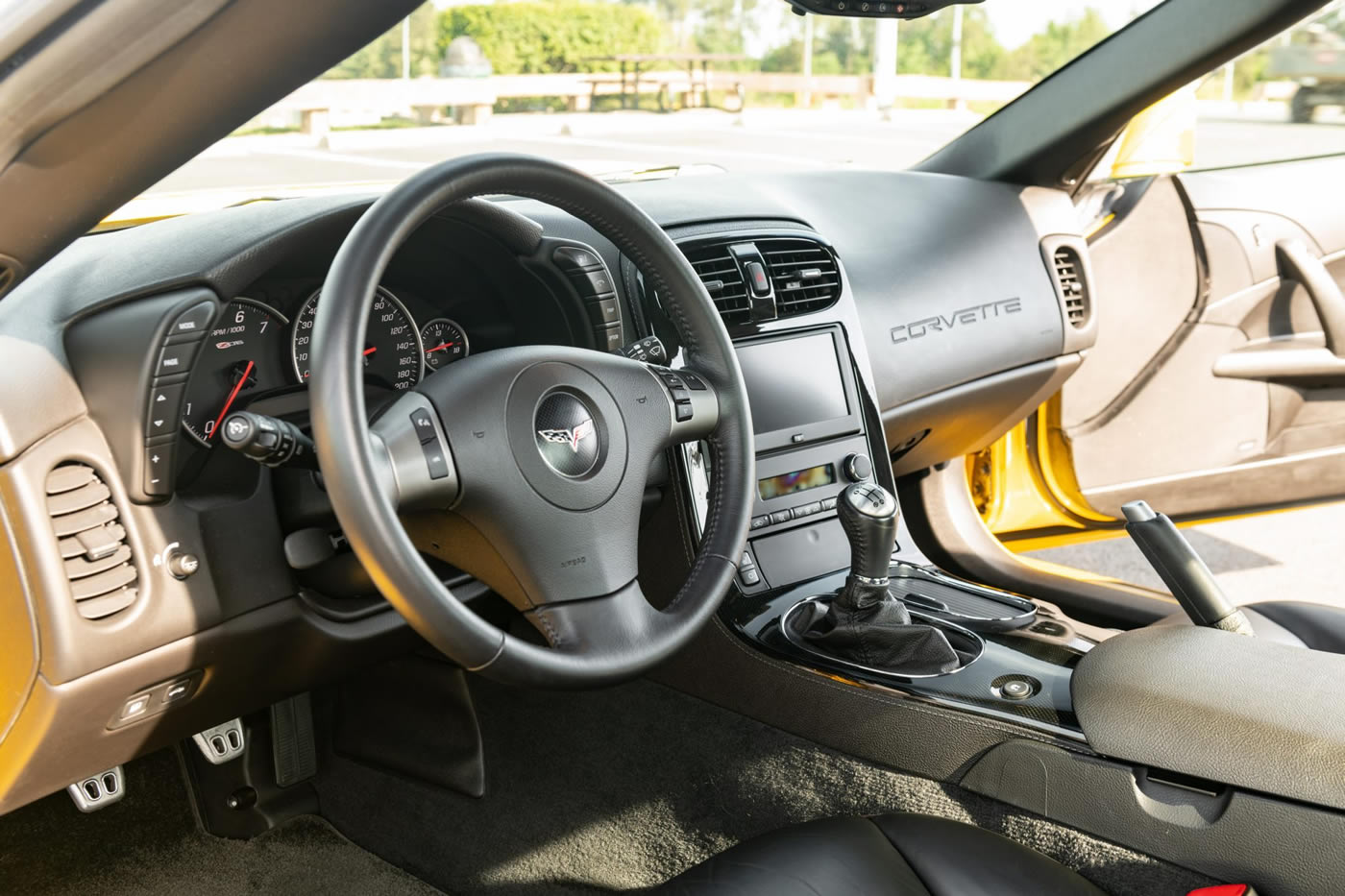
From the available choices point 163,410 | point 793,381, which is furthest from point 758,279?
point 163,410

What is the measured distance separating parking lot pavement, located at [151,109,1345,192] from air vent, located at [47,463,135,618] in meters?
0.37

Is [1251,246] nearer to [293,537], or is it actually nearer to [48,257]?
[293,537]

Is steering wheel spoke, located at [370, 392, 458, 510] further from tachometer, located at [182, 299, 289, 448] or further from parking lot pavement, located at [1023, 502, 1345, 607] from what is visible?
parking lot pavement, located at [1023, 502, 1345, 607]

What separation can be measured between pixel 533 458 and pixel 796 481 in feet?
2.50

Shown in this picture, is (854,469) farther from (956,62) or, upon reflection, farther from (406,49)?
(956,62)

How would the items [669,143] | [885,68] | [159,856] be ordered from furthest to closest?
[885,68], [669,143], [159,856]

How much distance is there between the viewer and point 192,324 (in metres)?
1.35

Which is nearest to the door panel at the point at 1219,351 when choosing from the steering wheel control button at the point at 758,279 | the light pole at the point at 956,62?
the light pole at the point at 956,62

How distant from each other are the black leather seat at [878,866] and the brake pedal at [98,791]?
874mm

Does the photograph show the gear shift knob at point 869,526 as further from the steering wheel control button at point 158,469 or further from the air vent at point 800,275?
the steering wheel control button at point 158,469

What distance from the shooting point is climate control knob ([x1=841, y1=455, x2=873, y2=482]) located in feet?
6.70

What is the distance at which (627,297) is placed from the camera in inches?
71.9

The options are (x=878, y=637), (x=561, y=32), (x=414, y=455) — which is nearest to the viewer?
(x=414, y=455)

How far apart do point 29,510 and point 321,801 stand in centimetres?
103
